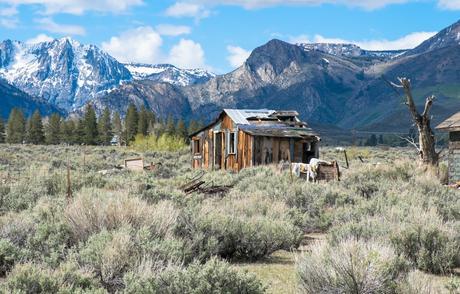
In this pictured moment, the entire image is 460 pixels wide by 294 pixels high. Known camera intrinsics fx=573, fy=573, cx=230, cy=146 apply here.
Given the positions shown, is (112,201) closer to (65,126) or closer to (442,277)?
(442,277)

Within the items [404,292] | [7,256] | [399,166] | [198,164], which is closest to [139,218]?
[7,256]

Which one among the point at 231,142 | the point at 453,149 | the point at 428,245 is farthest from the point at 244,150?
the point at 428,245

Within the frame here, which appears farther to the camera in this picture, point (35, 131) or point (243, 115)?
point (35, 131)

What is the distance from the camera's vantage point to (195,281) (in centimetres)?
457

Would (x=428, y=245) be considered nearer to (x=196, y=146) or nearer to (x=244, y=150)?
(x=244, y=150)

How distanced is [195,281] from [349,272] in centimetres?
130

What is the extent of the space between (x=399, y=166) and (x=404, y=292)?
1541cm

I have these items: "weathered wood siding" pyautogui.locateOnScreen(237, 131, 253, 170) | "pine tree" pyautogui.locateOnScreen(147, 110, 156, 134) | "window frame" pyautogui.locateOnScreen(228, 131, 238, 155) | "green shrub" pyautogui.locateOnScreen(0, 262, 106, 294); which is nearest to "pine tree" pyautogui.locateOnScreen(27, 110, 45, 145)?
"pine tree" pyautogui.locateOnScreen(147, 110, 156, 134)

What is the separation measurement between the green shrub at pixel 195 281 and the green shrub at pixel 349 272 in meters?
0.49

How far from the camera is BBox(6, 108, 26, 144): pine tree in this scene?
8106cm

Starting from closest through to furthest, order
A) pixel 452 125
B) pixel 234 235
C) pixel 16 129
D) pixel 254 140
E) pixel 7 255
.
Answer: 1. pixel 7 255
2. pixel 234 235
3. pixel 452 125
4. pixel 254 140
5. pixel 16 129

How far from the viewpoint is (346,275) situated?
15.8 feet

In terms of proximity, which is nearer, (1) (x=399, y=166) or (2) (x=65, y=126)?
(1) (x=399, y=166)

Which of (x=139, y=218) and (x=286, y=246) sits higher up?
(x=139, y=218)
